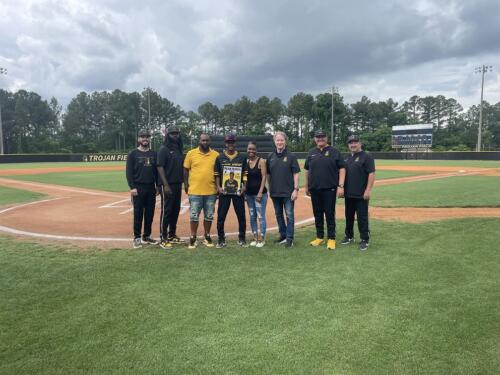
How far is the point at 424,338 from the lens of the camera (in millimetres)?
3205

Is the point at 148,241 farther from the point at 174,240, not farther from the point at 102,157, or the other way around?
the point at 102,157

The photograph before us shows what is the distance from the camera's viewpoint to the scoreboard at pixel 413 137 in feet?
176

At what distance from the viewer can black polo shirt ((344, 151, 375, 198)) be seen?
6199mm

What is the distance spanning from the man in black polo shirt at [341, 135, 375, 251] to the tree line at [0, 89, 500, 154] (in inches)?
2824

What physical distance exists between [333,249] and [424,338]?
2921 mm

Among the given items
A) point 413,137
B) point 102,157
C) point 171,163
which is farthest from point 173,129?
point 413,137

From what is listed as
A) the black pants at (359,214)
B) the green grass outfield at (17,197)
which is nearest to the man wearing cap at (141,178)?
the black pants at (359,214)

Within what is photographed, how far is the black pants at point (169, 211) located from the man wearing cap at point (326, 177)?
2332mm

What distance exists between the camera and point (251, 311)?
12.3 feet

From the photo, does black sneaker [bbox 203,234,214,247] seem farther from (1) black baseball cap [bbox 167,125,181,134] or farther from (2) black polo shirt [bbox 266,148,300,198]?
(1) black baseball cap [bbox 167,125,181,134]

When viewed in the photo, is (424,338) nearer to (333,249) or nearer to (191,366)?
(191,366)

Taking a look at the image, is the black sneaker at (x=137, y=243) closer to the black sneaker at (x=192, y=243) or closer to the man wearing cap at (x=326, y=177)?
the black sneaker at (x=192, y=243)

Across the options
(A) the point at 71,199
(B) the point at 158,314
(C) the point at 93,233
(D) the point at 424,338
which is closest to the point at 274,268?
(B) the point at 158,314

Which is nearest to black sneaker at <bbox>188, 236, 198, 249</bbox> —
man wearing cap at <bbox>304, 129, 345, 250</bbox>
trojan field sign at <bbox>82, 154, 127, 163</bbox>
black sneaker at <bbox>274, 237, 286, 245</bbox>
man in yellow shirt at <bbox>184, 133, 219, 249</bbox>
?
man in yellow shirt at <bbox>184, 133, 219, 249</bbox>
